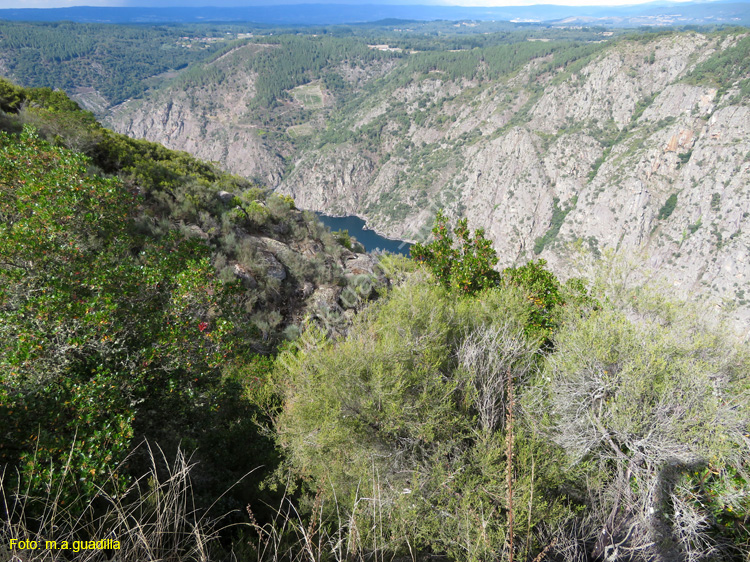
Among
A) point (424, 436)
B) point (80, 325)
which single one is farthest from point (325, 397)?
point (80, 325)

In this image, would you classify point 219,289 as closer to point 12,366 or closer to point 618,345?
point 12,366

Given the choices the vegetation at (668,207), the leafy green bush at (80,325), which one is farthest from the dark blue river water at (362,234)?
the leafy green bush at (80,325)

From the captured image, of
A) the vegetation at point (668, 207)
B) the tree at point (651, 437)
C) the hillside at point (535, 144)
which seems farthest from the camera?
the vegetation at point (668, 207)

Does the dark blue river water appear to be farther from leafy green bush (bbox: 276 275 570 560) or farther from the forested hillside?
leafy green bush (bbox: 276 275 570 560)

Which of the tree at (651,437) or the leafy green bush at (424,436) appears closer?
the tree at (651,437)

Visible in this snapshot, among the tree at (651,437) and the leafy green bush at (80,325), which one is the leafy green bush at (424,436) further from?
the leafy green bush at (80,325)

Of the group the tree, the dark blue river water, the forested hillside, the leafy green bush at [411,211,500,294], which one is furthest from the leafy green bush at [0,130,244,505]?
the dark blue river water

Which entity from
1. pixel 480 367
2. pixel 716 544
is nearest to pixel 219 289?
pixel 480 367
